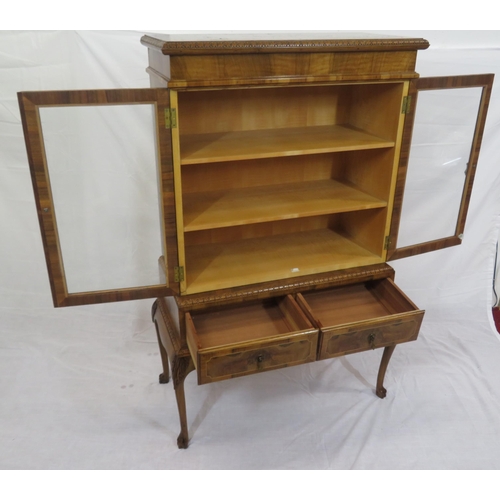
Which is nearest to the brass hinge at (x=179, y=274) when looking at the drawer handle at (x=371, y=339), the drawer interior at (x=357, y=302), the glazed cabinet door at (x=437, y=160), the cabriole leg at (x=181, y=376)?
the cabriole leg at (x=181, y=376)

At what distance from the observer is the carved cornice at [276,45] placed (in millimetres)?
1228

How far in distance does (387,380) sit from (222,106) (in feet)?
4.17

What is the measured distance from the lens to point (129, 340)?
2.23m

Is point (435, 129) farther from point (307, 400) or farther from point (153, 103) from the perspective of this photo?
point (307, 400)

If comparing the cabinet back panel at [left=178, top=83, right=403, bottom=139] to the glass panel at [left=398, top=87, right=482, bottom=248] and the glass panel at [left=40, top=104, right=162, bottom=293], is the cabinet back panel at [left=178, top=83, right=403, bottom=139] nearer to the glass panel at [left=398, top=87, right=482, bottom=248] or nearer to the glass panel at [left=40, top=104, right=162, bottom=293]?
the glass panel at [left=398, top=87, right=482, bottom=248]

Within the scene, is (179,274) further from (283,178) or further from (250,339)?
(283,178)

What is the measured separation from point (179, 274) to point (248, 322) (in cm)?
29

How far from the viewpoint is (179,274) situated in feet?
4.90

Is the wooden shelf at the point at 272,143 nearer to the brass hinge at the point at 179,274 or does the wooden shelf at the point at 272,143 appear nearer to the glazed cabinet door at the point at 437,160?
the glazed cabinet door at the point at 437,160

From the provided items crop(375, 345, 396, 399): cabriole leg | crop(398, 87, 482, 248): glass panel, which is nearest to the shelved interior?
crop(398, 87, 482, 248): glass panel

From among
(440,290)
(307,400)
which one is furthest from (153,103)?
(440,290)

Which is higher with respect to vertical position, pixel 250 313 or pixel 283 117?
pixel 283 117

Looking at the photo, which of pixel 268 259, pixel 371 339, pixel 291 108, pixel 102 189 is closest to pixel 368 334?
pixel 371 339

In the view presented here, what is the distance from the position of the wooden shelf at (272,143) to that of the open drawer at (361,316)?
47cm
